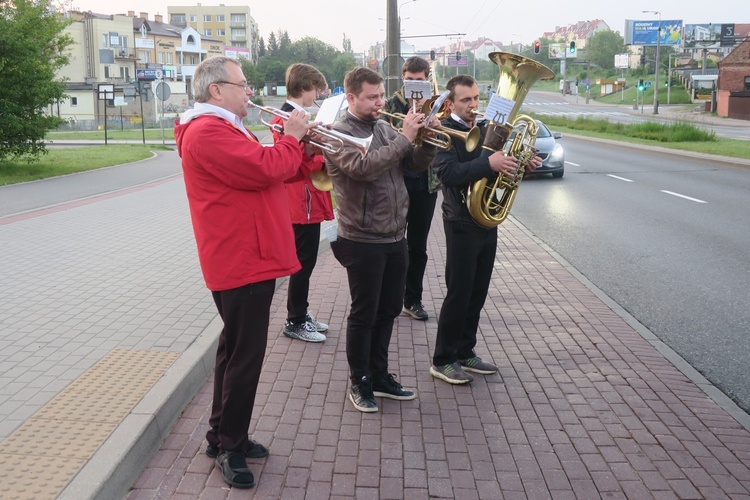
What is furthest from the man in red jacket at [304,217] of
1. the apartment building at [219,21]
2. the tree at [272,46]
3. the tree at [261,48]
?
the tree at [261,48]

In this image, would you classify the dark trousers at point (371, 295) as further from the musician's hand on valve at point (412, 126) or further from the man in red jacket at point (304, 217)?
the man in red jacket at point (304, 217)

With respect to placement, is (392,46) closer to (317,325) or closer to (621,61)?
(317,325)

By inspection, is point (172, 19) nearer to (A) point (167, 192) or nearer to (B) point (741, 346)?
(A) point (167, 192)

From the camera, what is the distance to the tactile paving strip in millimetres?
3551

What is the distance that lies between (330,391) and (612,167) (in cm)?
1933

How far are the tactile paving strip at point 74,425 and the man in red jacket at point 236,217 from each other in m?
0.69

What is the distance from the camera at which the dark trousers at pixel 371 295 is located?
4.49 m

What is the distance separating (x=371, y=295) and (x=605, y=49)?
14909 centimetres

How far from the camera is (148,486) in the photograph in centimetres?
372

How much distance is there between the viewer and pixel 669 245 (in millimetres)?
10445

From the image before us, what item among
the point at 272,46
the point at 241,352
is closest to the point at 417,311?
the point at 241,352

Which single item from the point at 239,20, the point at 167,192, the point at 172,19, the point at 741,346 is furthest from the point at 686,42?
the point at 741,346

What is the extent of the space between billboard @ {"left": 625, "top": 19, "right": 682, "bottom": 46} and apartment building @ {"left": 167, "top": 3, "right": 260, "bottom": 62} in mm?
64692

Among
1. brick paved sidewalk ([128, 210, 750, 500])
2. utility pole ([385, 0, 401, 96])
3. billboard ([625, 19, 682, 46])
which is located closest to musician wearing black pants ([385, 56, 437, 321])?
brick paved sidewalk ([128, 210, 750, 500])
